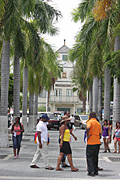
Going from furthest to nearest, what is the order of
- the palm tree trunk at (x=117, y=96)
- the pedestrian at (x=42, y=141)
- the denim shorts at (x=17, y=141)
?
the palm tree trunk at (x=117, y=96), the denim shorts at (x=17, y=141), the pedestrian at (x=42, y=141)

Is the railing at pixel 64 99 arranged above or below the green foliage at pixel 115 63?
above

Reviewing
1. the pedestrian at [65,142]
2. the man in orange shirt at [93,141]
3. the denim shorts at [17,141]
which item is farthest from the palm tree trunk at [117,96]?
the man in orange shirt at [93,141]

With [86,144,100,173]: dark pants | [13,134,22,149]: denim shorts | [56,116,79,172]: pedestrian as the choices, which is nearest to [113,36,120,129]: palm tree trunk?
[13,134,22,149]: denim shorts

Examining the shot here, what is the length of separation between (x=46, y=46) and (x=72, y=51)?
224 cm

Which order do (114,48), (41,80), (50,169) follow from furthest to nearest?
1. (41,80)
2. (114,48)
3. (50,169)

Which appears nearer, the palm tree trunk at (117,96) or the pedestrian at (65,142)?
the pedestrian at (65,142)

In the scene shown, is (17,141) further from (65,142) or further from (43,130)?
(65,142)

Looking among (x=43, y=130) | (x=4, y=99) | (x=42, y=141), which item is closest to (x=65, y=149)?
(x=42, y=141)

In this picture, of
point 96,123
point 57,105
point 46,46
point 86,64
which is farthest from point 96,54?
point 57,105

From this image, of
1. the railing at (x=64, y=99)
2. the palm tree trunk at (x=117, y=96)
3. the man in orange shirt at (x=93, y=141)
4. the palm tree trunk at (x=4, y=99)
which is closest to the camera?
the man in orange shirt at (x=93, y=141)

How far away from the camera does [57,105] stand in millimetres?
78062

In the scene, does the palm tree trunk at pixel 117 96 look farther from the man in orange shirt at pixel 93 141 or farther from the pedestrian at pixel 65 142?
the man in orange shirt at pixel 93 141

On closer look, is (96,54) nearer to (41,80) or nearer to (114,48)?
(114,48)

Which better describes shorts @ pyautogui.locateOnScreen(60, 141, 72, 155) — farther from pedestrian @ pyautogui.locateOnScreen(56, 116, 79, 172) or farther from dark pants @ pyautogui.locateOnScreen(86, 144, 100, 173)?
dark pants @ pyautogui.locateOnScreen(86, 144, 100, 173)
